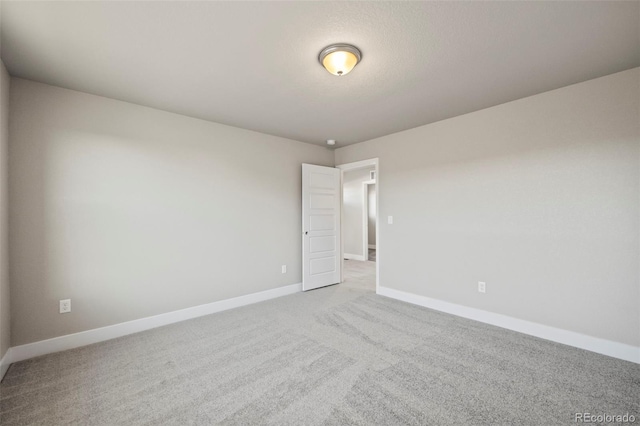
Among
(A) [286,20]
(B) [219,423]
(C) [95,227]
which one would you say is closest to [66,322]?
(C) [95,227]

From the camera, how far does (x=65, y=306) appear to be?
2.53 m

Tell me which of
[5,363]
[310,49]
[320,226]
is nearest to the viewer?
[310,49]

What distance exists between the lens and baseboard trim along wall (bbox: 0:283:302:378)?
2.34m

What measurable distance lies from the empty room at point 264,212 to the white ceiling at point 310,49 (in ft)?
0.07

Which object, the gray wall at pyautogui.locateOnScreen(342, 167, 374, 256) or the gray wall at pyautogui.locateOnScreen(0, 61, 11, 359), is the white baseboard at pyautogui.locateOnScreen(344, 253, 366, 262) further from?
the gray wall at pyautogui.locateOnScreen(0, 61, 11, 359)

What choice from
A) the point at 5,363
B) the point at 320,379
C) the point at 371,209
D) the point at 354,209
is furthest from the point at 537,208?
the point at 371,209

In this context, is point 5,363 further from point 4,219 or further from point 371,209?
point 371,209

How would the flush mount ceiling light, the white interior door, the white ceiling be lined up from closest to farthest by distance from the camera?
the white ceiling, the flush mount ceiling light, the white interior door

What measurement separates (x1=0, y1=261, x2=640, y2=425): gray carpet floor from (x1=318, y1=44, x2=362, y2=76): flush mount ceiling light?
7.80 ft

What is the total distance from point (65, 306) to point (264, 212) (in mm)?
2352

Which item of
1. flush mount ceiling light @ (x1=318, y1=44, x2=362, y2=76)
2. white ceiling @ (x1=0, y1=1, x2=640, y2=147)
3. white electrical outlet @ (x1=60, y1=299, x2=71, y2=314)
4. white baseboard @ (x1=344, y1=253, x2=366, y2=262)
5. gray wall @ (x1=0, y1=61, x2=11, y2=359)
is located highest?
white ceiling @ (x1=0, y1=1, x2=640, y2=147)

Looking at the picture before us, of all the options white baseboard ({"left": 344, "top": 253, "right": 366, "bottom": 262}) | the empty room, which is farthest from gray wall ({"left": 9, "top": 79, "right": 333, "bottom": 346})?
white baseboard ({"left": 344, "top": 253, "right": 366, "bottom": 262})

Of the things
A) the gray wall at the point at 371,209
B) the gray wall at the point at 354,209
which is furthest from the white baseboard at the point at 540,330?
the gray wall at the point at 371,209

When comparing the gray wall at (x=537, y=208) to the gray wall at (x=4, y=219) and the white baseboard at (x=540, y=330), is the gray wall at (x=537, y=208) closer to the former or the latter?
the white baseboard at (x=540, y=330)
